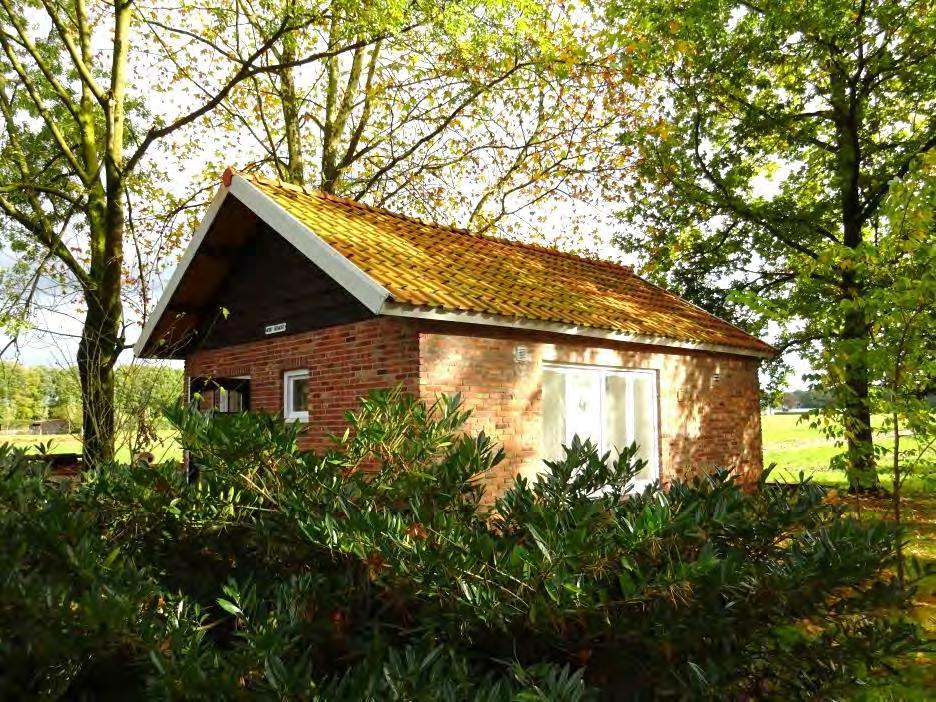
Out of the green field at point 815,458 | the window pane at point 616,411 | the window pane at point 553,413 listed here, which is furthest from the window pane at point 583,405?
the green field at point 815,458

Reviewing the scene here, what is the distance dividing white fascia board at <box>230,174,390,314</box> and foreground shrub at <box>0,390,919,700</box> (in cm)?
407

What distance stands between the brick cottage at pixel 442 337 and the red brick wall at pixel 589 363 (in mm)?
24

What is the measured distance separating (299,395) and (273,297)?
1.64 m

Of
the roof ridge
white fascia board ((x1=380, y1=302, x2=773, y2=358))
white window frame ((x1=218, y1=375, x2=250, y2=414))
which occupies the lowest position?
white window frame ((x1=218, y1=375, x2=250, y2=414))

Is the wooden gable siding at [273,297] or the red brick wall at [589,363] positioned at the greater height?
the wooden gable siding at [273,297]

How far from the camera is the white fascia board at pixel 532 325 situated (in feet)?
25.1

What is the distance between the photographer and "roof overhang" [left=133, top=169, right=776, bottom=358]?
768 cm

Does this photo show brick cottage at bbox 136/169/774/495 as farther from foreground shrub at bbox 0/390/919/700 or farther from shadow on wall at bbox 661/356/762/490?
foreground shrub at bbox 0/390/919/700

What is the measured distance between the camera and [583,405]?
33.5ft

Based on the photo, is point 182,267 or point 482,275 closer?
point 482,275

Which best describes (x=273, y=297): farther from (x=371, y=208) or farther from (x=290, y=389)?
(x=371, y=208)

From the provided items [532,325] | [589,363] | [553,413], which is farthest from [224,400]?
[589,363]

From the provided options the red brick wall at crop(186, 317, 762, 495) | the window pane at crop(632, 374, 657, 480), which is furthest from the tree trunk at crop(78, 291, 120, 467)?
the window pane at crop(632, 374, 657, 480)

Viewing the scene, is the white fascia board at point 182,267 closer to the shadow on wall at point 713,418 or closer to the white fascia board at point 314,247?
the white fascia board at point 314,247
